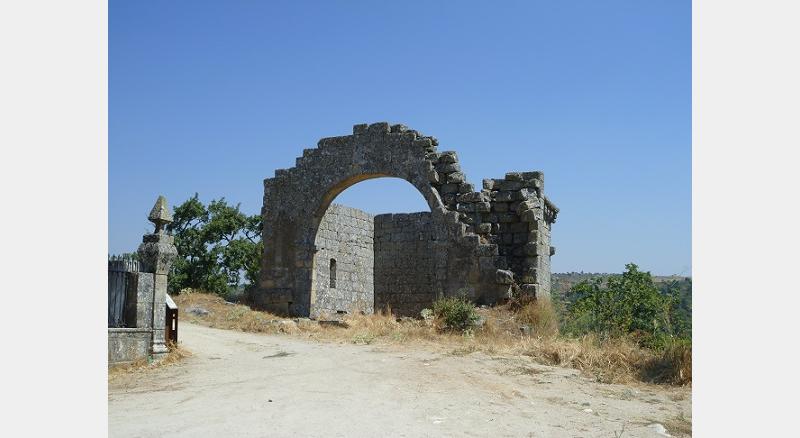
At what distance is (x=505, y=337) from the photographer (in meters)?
11.1

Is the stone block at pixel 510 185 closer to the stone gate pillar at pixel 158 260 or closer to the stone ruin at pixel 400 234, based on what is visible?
the stone ruin at pixel 400 234

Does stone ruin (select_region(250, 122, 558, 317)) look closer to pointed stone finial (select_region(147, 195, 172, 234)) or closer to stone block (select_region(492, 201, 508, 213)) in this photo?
stone block (select_region(492, 201, 508, 213))

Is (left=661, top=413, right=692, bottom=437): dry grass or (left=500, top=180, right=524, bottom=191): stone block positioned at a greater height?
(left=500, top=180, right=524, bottom=191): stone block

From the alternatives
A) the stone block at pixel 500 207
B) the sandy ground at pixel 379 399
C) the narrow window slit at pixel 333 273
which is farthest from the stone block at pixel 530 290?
the narrow window slit at pixel 333 273

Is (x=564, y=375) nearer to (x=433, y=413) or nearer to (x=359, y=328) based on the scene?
(x=433, y=413)

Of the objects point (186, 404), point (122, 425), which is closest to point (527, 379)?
point (186, 404)

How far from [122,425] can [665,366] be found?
5824mm

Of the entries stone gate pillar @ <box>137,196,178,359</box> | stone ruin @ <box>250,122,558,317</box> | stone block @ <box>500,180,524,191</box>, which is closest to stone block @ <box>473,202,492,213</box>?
stone ruin @ <box>250,122,558,317</box>

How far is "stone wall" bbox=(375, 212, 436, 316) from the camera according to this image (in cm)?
2100

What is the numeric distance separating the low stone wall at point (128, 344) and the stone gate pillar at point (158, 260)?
0.12 metres

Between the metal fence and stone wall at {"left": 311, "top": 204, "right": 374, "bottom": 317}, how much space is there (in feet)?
26.0

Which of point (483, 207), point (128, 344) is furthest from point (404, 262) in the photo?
point (128, 344)

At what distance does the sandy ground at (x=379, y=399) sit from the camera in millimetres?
5176

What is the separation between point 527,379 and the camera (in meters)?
7.59
